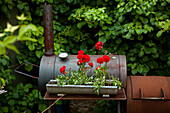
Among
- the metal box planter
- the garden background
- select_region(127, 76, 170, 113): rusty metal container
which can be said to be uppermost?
the garden background

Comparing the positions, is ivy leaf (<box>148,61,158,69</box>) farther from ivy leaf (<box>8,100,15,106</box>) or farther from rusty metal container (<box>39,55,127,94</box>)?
ivy leaf (<box>8,100,15,106</box>)

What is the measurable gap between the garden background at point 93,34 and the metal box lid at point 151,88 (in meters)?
0.77

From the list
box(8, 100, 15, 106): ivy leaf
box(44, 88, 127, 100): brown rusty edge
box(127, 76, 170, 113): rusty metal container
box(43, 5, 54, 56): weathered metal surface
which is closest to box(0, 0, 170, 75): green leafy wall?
box(43, 5, 54, 56): weathered metal surface

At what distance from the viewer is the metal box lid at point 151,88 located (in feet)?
9.45

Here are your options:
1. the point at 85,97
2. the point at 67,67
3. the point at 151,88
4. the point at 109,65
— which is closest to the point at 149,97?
the point at 151,88

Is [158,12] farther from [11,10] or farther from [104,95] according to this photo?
[11,10]

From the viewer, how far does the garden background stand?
3.69 m

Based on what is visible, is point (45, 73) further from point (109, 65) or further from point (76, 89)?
point (109, 65)

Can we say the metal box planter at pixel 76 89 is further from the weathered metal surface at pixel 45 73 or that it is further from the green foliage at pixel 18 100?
the green foliage at pixel 18 100

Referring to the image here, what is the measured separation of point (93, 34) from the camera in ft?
14.4

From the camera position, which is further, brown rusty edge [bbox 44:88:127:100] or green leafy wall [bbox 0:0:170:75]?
green leafy wall [bbox 0:0:170:75]

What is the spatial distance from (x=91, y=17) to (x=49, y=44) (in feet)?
3.03

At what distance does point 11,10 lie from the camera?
375cm

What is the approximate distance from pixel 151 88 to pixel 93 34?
6.12 ft
